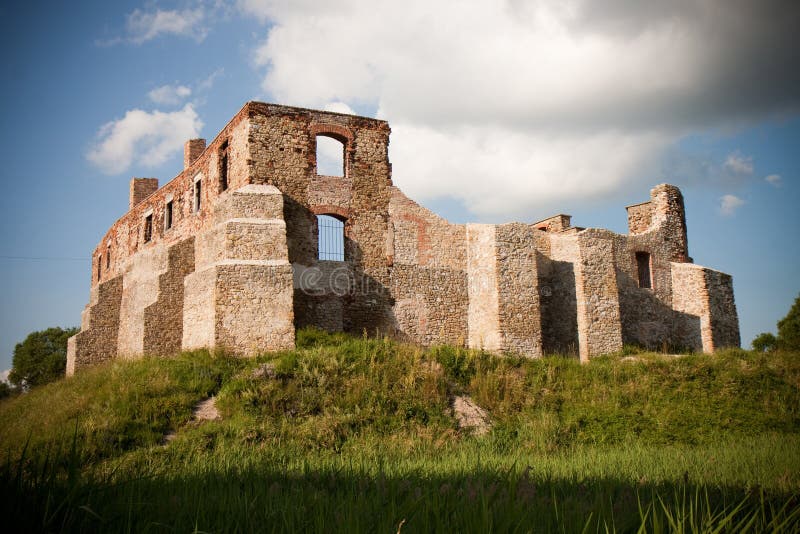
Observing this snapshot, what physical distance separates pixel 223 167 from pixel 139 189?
33.0ft

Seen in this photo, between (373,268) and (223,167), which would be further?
(223,167)

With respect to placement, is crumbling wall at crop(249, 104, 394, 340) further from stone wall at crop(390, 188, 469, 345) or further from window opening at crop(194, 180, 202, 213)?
window opening at crop(194, 180, 202, 213)

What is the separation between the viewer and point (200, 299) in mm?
15281

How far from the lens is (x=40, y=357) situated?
116ft

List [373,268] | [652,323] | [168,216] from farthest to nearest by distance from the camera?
[168,216] → [652,323] → [373,268]

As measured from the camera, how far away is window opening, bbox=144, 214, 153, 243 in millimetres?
23438

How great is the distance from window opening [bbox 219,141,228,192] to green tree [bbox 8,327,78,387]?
21.6 metres

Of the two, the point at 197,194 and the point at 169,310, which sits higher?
the point at 197,194

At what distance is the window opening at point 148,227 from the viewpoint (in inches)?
923

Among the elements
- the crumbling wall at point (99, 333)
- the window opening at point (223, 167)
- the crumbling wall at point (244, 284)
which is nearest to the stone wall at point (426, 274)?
the crumbling wall at point (244, 284)

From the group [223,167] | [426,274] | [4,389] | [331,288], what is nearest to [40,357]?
[4,389]

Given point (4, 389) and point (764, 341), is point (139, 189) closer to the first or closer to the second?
point (4, 389)

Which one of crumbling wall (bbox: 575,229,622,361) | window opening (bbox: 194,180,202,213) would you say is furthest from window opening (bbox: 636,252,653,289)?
window opening (bbox: 194,180,202,213)

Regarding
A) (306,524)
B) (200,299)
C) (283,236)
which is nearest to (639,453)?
(306,524)
